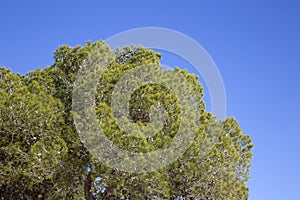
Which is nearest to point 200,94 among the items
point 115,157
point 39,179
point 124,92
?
point 124,92

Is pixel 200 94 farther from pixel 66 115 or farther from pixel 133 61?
pixel 66 115

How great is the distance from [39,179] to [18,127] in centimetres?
154

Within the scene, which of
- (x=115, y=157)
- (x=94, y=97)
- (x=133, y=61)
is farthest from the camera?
(x=133, y=61)

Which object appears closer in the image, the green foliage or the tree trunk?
the green foliage

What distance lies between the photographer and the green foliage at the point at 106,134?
40.4ft

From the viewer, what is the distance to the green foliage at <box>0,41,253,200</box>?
12.3 meters

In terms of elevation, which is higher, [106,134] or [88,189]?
[106,134]

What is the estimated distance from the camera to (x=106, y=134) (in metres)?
12.0

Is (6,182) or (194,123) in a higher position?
(194,123)

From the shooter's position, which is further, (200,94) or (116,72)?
(200,94)

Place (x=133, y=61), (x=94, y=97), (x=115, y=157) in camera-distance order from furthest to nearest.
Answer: (x=133, y=61), (x=94, y=97), (x=115, y=157)

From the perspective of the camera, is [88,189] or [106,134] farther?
[88,189]

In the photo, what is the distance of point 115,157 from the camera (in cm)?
1193

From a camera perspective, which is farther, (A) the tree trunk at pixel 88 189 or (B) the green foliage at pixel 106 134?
(A) the tree trunk at pixel 88 189
